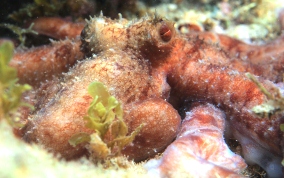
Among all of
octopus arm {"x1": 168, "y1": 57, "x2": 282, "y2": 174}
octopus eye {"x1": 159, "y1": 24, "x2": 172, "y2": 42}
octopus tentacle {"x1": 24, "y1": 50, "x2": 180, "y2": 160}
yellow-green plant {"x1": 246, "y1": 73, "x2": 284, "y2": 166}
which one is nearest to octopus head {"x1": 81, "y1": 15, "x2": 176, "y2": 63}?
octopus eye {"x1": 159, "y1": 24, "x2": 172, "y2": 42}

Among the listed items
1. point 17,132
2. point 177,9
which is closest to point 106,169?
point 17,132

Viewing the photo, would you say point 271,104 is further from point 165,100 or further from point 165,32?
point 165,32

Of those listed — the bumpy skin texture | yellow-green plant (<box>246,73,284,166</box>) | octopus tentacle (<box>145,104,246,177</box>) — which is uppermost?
the bumpy skin texture

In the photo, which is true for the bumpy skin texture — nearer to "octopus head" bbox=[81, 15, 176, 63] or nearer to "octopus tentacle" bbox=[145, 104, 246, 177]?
"octopus head" bbox=[81, 15, 176, 63]

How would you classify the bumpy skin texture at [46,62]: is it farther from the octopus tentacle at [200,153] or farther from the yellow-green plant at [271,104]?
the yellow-green plant at [271,104]

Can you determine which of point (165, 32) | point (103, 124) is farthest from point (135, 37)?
point (103, 124)

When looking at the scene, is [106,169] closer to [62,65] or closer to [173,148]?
[173,148]

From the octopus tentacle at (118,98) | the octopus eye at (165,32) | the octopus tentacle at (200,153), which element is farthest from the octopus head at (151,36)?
the octopus tentacle at (200,153)
